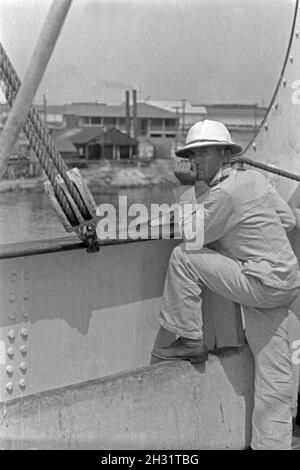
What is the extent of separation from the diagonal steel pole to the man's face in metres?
1.30

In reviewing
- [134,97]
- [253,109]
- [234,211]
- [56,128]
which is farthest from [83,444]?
[253,109]

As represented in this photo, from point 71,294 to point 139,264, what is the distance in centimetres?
44

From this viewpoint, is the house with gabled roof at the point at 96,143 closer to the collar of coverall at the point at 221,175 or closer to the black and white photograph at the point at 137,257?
the black and white photograph at the point at 137,257

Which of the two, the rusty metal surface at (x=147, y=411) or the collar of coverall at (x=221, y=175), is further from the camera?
the collar of coverall at (x=221, y=175)

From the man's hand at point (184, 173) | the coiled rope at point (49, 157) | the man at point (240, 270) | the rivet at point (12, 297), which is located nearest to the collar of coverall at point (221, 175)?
the man at point (240, 270)

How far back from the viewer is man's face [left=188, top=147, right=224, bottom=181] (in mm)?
3311

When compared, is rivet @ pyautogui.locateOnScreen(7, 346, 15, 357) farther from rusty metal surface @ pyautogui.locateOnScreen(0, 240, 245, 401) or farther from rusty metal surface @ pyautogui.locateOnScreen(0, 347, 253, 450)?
rusty metal surface @ pyautogui.locateOnScreen(0, 347, 253, 450)

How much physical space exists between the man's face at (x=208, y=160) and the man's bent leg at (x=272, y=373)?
2.14 feet

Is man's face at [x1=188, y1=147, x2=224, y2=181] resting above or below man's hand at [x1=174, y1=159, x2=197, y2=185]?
above

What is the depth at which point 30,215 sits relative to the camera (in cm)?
334

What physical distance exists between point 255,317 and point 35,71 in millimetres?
1806

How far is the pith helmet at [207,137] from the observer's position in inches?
128

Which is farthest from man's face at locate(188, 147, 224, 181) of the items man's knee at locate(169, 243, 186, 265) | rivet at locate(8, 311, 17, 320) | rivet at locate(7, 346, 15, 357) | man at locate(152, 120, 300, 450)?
rivet at locate(7, 346, 15, 357)

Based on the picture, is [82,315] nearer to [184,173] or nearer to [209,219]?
[209,219]
